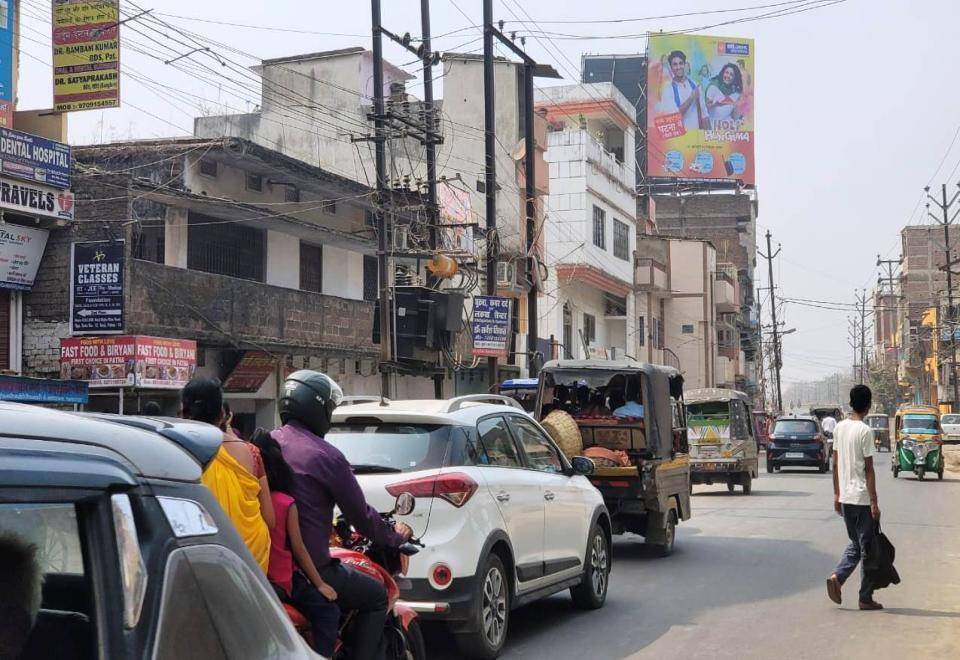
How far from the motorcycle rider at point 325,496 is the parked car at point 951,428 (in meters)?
44.8

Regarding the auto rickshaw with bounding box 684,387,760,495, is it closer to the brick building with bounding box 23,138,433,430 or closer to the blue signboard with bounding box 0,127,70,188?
the brick building with bounding box 23,138,433,430

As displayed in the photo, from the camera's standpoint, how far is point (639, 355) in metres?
53.7

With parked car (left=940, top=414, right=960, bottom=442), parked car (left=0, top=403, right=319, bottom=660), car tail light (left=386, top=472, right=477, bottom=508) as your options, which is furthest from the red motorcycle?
parked car (left=940, top=414, right=960, bottom=442)

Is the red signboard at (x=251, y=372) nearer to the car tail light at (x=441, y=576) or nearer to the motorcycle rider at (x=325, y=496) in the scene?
the car tail light at (x=441, y=576)

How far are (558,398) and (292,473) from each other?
11422 millimetres

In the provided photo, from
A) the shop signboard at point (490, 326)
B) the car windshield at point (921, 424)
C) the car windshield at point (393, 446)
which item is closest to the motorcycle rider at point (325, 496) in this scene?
the car windshield at point (393, 446)

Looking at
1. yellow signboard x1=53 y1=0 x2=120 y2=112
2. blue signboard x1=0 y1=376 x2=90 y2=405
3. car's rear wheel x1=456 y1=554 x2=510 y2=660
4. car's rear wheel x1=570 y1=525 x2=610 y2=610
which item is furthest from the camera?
yellow signboard x1=53 y1=0 x2=120 y2=112

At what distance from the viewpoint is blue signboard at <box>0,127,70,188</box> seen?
17.9 metres

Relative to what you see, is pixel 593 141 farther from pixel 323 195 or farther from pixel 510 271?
pixel 323 195

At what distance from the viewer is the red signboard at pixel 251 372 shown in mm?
23750

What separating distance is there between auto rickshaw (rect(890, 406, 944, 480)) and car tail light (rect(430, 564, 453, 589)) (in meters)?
27.9

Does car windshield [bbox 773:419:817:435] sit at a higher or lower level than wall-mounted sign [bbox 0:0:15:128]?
lower

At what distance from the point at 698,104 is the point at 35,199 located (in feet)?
194

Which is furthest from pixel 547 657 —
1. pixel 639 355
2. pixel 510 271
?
pixel 639 355
